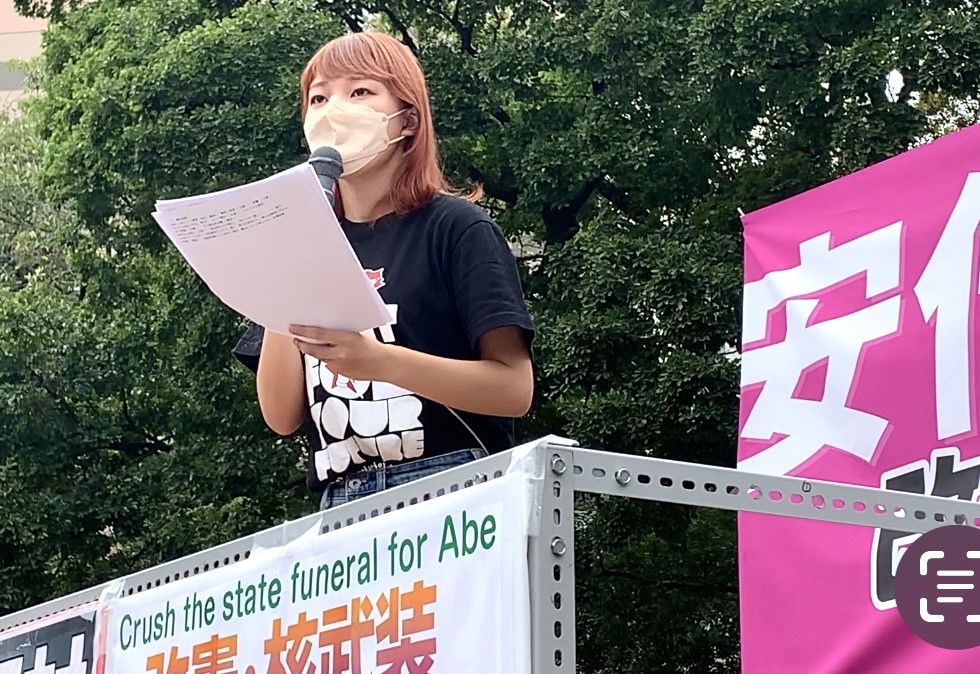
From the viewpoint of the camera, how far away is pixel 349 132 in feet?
5.27

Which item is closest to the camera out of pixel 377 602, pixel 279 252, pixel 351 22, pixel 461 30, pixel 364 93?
pixel 377 602

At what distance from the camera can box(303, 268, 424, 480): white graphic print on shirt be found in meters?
1.55

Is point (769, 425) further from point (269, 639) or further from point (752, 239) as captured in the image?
point (269, 639)

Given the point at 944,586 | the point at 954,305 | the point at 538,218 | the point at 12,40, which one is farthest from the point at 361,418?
the point at 12,40

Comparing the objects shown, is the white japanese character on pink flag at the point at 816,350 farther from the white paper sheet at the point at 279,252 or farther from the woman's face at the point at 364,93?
the white paper sheet at the point at 279,252

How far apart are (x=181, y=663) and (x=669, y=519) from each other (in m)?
6.45

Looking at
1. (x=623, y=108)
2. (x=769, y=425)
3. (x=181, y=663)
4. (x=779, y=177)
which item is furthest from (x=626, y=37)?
(x=181, y=663)

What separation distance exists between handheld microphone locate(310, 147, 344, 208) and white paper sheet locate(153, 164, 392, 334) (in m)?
0.14

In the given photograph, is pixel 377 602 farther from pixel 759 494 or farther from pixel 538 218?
pixel 538 218

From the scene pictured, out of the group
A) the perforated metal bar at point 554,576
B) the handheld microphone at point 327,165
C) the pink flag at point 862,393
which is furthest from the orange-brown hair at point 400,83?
the pink flag at point 862,393

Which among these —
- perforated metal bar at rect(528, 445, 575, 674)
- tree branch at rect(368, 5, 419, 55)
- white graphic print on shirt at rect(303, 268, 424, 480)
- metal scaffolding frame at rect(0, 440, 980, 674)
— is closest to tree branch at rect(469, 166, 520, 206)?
tree branch at rect(368, 5, 419, 55)

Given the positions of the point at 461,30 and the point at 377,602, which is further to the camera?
the point at 461,30

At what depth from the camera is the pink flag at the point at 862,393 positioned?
2.57m

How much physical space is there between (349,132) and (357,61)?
0.11 meters
